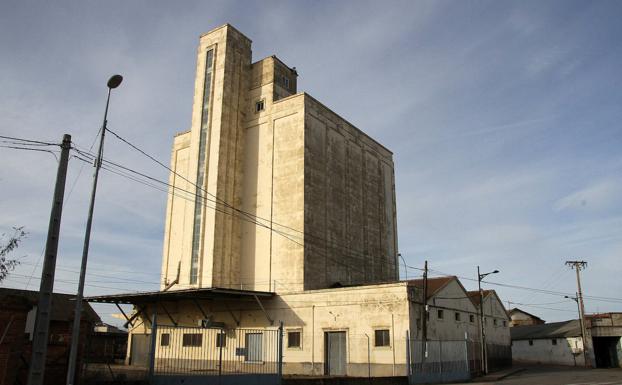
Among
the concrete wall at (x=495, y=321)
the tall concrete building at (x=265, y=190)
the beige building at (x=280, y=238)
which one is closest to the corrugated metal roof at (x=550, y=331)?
the concrete wall at (x=495, y=321)

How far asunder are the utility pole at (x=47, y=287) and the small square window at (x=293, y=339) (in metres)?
20.4

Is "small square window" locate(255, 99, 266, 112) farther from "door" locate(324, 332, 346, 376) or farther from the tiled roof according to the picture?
"door" locate(324, 332, 346, 376)

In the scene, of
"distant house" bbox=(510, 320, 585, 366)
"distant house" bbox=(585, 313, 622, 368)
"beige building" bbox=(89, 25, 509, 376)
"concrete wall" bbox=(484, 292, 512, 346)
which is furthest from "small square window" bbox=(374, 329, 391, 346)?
"distant house" bbox=(585, 313, 622, 368)

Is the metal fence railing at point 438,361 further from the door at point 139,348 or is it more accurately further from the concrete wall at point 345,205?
the door at point 139,348

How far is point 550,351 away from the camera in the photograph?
2334 inches

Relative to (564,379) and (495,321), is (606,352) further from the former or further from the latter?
(564,379)

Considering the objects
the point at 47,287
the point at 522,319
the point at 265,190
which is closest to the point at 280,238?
the point at 265,190

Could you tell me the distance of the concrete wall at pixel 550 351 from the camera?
181ft

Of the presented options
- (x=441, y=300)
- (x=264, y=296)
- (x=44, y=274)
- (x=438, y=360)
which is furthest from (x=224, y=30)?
(x=44, y=274)

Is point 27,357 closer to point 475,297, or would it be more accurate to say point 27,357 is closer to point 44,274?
point 44,274

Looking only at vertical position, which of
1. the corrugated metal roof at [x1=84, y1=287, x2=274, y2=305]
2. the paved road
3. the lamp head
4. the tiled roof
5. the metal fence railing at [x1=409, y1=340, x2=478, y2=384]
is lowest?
the paved road

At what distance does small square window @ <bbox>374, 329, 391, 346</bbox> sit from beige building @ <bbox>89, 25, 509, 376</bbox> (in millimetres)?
73

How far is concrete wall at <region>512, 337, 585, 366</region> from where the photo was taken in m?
55.1

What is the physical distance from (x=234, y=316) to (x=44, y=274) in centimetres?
2236
